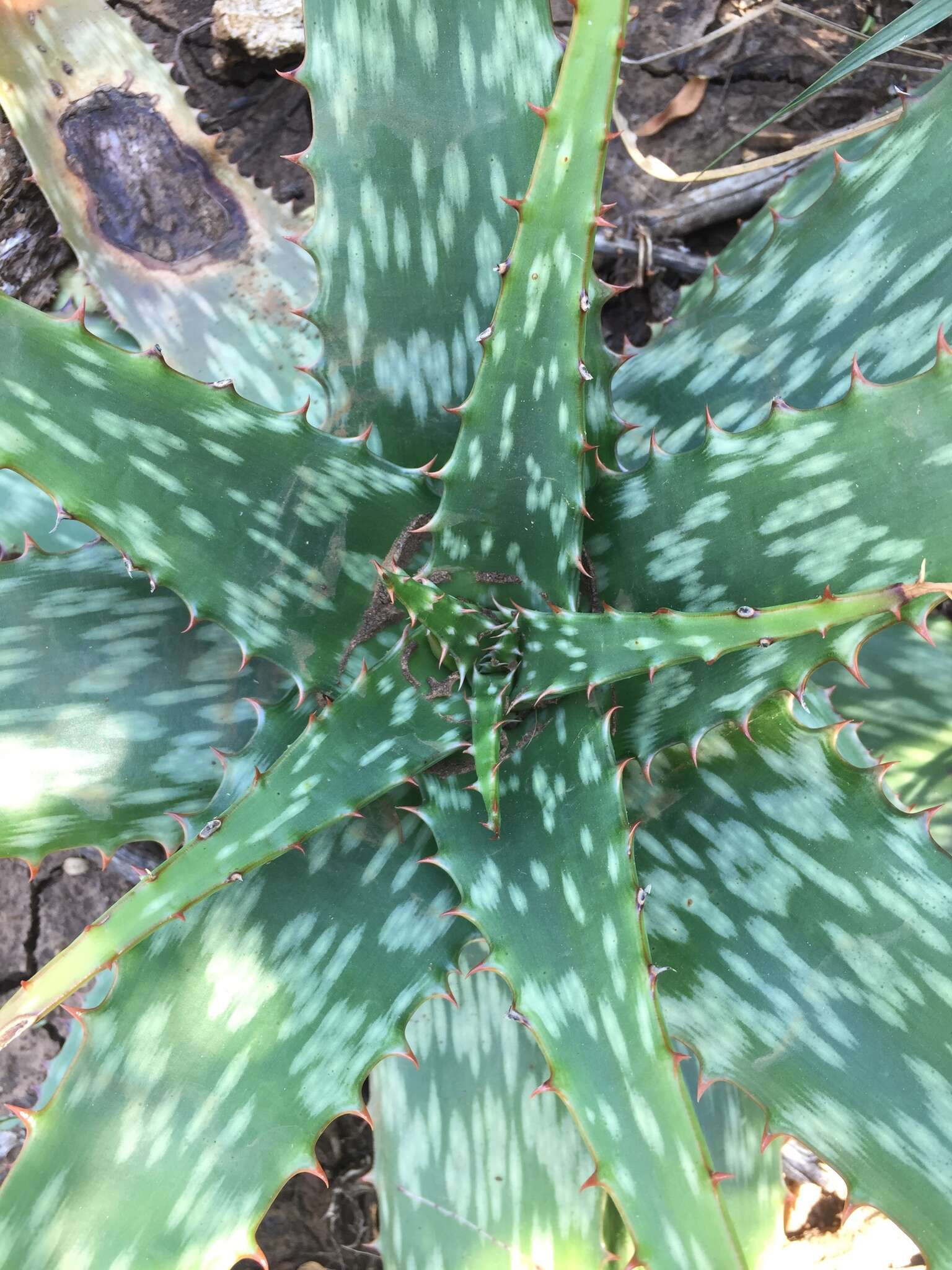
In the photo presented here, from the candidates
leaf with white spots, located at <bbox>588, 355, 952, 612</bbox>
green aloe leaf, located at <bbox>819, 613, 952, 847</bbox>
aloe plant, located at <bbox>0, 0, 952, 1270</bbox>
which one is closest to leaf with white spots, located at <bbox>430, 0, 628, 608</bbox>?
aloe plant, located at <bbox>0, 0, 952, 1270</bbox>

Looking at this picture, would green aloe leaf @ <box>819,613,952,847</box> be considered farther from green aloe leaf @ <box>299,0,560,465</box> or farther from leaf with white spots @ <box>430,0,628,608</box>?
green aloe leaf @ <box>299,0,560,465</box>

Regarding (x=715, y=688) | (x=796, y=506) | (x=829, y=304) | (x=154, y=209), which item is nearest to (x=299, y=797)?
(x=715, y=688)

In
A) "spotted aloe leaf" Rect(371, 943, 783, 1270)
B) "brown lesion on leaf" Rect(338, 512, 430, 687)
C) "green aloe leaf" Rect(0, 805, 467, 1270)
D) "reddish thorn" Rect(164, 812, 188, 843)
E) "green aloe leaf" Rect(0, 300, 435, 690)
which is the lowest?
"spotted aloe leaf" Rect(371, 943, 783, 1270)

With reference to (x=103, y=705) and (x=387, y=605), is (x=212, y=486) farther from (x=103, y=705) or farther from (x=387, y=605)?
(x=103, y=705)

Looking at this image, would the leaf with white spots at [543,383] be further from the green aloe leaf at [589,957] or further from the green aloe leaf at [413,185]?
the green aloe leaf at [589,957]

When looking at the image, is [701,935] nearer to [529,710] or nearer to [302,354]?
[529,710]

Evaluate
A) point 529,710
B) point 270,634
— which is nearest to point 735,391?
point 529,710
